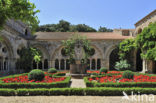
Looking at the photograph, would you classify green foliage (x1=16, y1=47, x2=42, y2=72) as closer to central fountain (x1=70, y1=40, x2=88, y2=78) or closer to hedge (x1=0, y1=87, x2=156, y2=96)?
central fountain (x1=70, y1=40, x2=88, y2=78)

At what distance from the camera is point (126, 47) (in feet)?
76.6

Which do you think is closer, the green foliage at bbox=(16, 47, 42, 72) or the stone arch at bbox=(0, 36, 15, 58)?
the stone arch at bbox=(0, 36, 15, 58)

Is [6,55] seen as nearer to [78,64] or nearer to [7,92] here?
[78,64]

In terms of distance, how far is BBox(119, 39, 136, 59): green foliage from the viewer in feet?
76.0

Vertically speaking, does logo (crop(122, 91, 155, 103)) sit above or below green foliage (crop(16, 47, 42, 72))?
below

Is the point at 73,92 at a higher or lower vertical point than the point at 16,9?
lower

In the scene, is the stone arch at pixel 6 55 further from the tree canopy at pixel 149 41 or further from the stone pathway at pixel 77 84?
the tree canopy at pixel 149 41

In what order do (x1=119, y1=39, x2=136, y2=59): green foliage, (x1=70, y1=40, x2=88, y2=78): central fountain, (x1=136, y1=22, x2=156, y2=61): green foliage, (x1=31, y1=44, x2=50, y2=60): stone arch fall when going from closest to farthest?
(x1=70, y1=40, x2=88, y2=78): central fountain, (x1=136, y1=22, x2=156, y2=61): green foliage, (x1=119, y1=39, x2=136, y2=59): green foliage, (x1=31, y1=44, x2=50, y2=60): stone arch

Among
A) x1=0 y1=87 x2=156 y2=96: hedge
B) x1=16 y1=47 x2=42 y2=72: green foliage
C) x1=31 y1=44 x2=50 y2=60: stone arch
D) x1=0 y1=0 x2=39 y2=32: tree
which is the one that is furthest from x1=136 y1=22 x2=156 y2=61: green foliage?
x1=31 y1=44 x2=50 y2=60: stone arch

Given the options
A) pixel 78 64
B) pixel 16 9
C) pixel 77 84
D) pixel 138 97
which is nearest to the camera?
pixel 16 9

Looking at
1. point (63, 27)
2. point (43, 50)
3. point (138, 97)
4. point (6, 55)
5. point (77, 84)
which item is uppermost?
point (63, 27)

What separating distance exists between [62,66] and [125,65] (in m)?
11.3

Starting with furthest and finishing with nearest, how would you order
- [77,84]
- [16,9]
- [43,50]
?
[43,50] < [77,84] < [16,9]

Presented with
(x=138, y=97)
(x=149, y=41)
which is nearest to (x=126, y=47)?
(x=149, y=41)
